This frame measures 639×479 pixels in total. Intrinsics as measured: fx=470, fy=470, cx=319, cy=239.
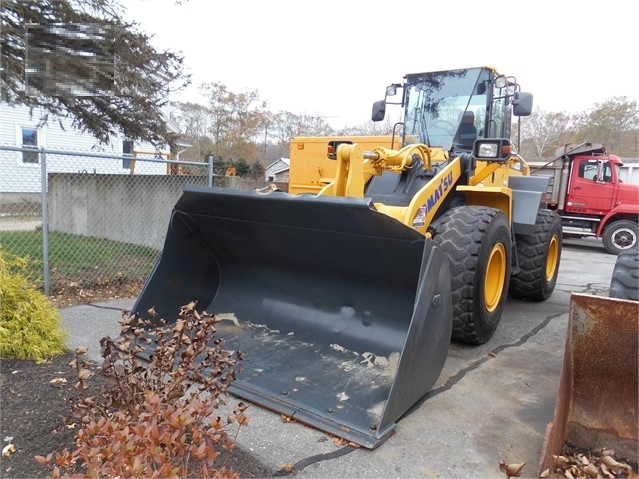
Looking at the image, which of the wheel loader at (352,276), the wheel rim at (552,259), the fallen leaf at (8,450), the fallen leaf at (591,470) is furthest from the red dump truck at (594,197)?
the fallen leaf at (8,450)

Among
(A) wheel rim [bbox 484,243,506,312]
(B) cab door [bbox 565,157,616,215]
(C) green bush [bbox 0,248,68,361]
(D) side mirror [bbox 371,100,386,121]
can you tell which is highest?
(D) side mirror [bbox 371,100,386,121]

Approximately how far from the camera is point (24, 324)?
11.3ft

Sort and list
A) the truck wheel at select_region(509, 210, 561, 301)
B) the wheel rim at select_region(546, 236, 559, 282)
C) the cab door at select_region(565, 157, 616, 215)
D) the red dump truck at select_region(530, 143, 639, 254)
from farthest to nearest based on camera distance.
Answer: the cab door at select_region(565, 157, 616, 215) < the red dump truck at select_region(530, 143, 639, 254) < the wheel rim at select_region(546, 236, 559, 282) < the truck wheel at select_region(509, 210, 561, 301)

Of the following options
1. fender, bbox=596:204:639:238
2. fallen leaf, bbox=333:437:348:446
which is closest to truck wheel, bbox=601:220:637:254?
fender, bbox=596:204:639:238

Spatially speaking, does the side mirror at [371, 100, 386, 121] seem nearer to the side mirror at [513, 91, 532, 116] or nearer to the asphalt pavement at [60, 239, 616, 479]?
the side mirror at [513, 91, 532, 116]

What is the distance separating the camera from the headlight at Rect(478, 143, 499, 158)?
416cm

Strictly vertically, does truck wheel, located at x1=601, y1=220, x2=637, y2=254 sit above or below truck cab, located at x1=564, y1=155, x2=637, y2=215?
below

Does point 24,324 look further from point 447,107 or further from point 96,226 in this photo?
point 96,226

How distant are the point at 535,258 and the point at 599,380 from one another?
10.4ft

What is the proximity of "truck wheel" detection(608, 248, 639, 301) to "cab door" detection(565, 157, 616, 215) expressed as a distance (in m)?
11.0

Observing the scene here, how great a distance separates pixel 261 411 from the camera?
115 inches

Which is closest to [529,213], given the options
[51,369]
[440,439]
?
[440,439]

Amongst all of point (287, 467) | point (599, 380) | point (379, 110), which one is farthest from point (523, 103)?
point (287, 467)

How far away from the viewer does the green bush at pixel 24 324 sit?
133 inches
